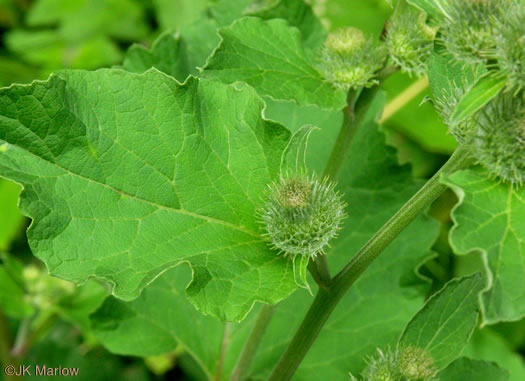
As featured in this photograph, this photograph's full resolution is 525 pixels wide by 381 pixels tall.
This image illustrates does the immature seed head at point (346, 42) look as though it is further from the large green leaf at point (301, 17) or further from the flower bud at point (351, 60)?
the large green leaf at point (301, 17)

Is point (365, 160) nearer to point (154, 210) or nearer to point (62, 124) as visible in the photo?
point (154, 210)

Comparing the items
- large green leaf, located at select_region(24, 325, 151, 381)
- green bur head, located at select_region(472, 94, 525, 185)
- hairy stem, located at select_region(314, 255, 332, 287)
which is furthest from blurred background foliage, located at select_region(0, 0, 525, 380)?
green bur head, located at select_region(472, 94, 525, 185)

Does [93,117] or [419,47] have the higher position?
[419,47]

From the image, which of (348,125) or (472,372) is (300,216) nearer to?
(348,125)

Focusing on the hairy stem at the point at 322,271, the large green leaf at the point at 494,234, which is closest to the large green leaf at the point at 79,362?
the hairy stem at the point at 322,271

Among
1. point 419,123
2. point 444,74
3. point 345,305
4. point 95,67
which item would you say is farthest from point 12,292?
point 419,123

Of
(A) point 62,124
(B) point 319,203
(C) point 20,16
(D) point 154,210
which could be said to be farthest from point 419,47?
(C) point 20,16
